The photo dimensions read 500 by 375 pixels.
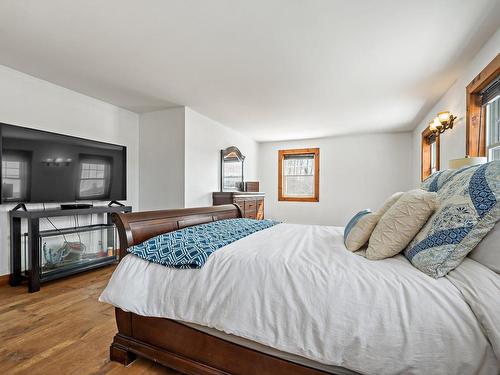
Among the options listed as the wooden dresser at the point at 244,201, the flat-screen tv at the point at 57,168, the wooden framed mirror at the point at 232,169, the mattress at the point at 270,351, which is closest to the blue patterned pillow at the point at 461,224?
the mattress at the point at 270,351

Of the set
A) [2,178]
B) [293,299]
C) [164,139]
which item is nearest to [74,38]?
[2,178]

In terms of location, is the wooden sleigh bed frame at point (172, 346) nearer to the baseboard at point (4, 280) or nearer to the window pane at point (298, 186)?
the baseboard at point (4, 280)

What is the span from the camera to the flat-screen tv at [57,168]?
8.93 ft

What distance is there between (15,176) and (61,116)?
981 millimetres

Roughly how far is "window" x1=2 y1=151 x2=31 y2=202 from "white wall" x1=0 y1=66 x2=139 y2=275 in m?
0.18

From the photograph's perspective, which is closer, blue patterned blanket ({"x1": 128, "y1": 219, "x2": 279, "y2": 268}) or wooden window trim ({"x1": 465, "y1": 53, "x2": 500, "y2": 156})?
blue patterned blanket ({"x1": 128, "y1": 219, "x2": 279, "y2": 268})

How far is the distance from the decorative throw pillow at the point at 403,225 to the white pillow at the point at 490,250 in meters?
0.24

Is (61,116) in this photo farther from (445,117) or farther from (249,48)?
(445,117)

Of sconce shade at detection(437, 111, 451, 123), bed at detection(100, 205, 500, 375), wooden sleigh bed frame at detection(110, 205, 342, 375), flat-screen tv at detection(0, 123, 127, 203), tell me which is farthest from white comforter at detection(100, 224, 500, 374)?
sconce shade at detection(437, 111, 451, 123)

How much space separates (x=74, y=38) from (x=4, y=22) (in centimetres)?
47

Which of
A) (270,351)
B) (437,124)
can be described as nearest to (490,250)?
(270,351)

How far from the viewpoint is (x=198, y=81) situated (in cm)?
306

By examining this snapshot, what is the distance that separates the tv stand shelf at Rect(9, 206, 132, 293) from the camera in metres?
2.63

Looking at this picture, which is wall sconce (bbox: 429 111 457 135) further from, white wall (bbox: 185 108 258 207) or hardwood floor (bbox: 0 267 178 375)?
hardwood floor (bbox: 0 267 178 375)
